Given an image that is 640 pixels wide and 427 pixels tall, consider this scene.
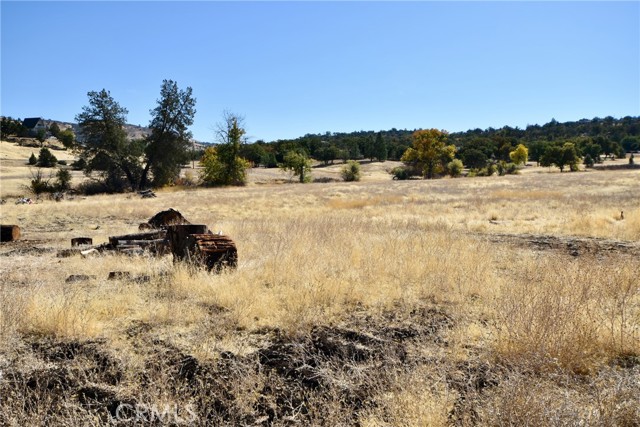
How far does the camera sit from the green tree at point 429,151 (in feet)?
235

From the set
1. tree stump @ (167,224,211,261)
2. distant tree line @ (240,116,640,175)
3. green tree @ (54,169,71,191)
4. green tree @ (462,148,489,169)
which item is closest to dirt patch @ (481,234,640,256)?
tree stump @ (167,224,211,261)

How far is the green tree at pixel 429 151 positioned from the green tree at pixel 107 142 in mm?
49622

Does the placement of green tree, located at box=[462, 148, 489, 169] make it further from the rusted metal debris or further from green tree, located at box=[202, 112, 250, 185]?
the rusted metal debris

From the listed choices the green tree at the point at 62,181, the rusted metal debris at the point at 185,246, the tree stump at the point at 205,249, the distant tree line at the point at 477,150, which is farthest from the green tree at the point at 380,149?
the tree stump at the point at 205,249

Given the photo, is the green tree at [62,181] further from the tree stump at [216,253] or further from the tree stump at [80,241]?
the tree stump at [216,253]

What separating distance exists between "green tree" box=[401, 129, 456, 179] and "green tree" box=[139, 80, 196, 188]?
43664 mm

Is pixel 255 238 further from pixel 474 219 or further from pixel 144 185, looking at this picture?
pixel 144 185

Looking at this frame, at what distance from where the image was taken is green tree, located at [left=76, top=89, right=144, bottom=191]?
127 ft

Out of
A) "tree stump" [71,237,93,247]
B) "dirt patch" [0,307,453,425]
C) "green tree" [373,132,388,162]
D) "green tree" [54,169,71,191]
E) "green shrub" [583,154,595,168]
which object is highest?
"green tree" [373,132,388,162]

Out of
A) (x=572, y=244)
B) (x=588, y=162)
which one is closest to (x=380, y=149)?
(x=588, y=162)

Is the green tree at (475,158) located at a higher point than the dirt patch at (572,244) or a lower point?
higher

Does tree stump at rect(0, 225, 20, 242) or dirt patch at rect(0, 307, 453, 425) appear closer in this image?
dirt patch at rect(0, 307, 453, 425)

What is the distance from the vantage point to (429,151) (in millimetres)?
71688

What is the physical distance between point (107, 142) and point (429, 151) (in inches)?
2072
